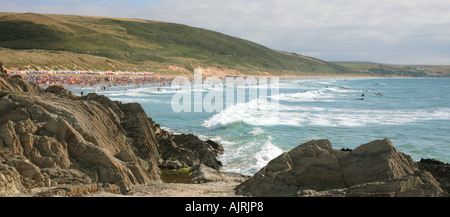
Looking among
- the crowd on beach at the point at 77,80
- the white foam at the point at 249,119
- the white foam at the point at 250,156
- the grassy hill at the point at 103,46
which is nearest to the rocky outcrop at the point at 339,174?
the white foam at the point at 250,156

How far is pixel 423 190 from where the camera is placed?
7.59 meters

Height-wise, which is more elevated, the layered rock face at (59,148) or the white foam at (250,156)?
the layered rock face at (59,148)

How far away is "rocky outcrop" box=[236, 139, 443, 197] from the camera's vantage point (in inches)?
320

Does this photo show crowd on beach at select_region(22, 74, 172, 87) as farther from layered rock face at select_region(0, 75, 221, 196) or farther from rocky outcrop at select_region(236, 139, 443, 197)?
rocky outcrop at select_region(236, 139, 443, 197)

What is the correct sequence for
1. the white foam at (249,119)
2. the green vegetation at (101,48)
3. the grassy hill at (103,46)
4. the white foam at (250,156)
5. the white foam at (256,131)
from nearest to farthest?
1. the white foam at (250,156)
2. the white foam at (256,131)
3. the white foam at (249,119)
4. the green vegetation at (101,48)
5. the grassy hill at (103,46)


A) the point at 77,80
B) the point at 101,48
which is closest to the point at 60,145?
the point at 77,80

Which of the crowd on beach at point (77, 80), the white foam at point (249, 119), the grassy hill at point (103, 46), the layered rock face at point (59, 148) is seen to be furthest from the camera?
the grassy hill at point (103, 46)

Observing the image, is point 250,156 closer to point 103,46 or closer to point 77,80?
point 77,80

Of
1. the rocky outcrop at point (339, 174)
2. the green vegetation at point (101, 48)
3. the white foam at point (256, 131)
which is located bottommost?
the white foam at point (256, 131)

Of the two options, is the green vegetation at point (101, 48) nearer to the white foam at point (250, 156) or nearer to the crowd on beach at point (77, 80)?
the crowd on beach at point (77, 80)

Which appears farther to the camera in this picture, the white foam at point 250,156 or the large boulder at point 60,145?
the white foam at point 250,156

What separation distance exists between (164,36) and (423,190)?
18788cm

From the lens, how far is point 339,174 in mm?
9141

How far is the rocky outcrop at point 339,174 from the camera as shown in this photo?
8.14 m
